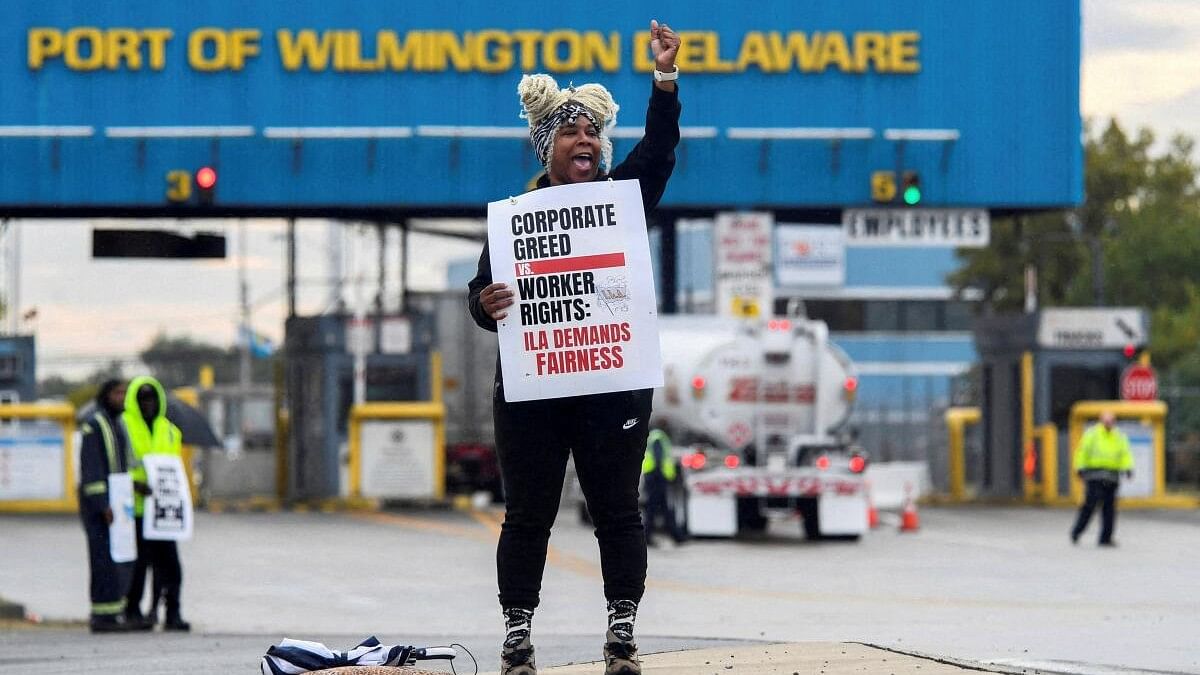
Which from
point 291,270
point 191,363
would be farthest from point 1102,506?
point 191,363

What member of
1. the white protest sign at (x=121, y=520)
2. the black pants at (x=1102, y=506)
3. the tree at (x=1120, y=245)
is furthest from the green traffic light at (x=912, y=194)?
the white protest sign at (x=121, y=520)

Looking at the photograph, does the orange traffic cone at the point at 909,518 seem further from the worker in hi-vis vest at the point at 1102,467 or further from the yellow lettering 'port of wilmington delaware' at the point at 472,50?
the yellow lettering 'port of wilmington delaware' at the point at 472,50

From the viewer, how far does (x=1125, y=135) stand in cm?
4672

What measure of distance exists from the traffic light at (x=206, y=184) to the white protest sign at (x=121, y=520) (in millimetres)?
16186

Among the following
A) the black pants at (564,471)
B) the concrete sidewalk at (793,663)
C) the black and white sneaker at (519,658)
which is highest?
the black pants at (564,471)

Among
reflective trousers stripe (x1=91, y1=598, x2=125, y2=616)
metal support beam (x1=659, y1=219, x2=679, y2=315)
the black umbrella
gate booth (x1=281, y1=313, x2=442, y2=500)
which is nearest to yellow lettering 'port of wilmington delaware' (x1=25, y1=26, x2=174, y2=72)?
gate booth (x1=281, y1=313, x2=442, y2=500)

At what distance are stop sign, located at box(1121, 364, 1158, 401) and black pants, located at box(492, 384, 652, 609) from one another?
3030 centimetres

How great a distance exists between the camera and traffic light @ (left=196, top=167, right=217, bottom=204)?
30.0m

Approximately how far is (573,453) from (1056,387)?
31.4 meters

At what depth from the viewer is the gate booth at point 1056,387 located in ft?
119

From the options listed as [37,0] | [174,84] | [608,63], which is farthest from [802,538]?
[37,0]

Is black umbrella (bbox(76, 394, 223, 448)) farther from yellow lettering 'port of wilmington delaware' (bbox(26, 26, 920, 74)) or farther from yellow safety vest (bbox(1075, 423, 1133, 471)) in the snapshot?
yellow lettering 'port of wilmington delaware' (bbox(26, 26, 920, 74))

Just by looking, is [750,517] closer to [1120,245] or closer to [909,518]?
[909,518]

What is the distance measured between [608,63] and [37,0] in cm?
800
